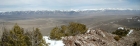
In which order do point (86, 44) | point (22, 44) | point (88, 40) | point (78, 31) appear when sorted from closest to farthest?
point (22, 44), point (86, 44), point (88, 40), point (78, 31)

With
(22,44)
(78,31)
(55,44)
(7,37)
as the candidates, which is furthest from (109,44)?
(7,37)

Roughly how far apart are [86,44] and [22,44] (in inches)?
629

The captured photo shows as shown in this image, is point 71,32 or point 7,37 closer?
point 7,37

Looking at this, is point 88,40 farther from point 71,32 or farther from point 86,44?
point 71,32

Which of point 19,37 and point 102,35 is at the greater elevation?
point 19,37

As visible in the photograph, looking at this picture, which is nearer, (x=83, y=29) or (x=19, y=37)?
(x=19, y=37)

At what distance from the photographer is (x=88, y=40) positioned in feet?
156

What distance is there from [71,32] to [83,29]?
5000 mm

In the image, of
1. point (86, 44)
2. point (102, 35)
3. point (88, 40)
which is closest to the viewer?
point (86, 44)

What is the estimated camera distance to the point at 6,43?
42312 millimetres

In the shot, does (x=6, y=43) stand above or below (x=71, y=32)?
above

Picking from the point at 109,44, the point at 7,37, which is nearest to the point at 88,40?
the point at 109,44

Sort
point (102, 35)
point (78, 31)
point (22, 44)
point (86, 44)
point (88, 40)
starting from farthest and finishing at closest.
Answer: point (78, 31)
point (102, 35)
point (88, 40)
point (86, 44)
point (22, 44)

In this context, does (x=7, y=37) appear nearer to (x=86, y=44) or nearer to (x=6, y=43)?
(x=6, y=43)
